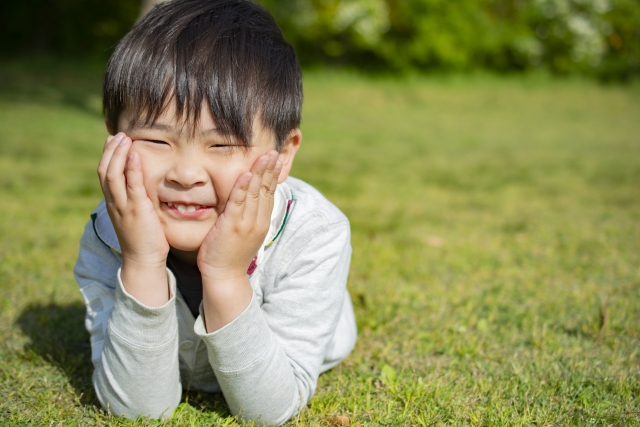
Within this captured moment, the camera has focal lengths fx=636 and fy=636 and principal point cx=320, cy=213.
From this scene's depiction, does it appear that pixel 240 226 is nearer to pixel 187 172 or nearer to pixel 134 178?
pixel 187 172

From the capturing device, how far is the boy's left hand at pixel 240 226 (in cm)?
169

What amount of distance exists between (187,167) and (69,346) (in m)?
1.18

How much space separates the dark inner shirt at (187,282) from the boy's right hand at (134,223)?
269 mm

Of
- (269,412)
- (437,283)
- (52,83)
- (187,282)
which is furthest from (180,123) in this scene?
(52,83)

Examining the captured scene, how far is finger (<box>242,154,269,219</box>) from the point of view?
169 cm

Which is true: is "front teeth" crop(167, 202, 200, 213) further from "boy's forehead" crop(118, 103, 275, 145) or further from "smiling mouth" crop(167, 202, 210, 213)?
"boy's forehead" crop(118, 103, 275, 145)

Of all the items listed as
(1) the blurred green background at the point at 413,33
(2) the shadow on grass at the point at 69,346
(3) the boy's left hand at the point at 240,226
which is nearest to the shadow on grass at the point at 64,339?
(2) the shadow on grass at the point at 69,346

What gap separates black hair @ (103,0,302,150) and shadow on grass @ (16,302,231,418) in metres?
0.88

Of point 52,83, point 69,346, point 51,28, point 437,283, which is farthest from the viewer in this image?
point 51,28

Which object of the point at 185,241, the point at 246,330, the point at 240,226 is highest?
the point at 240,226

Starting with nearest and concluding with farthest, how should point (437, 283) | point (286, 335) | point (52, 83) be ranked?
point (286, 335), point (437, 283), point (52, 83)

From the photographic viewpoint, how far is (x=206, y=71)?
1.72 m

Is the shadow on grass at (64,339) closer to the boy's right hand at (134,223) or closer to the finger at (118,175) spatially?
the boy's right hand at (134,223)

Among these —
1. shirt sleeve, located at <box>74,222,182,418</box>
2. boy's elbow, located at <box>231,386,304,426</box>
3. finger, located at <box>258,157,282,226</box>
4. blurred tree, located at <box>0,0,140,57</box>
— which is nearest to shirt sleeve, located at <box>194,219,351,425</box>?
boy's elbow, located at <box>231,386,304,426</box>
